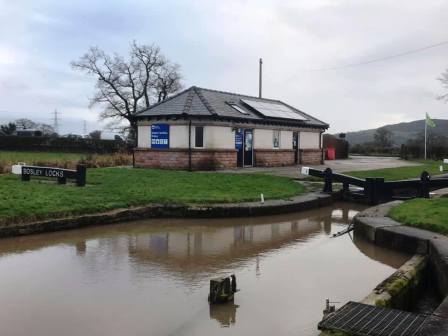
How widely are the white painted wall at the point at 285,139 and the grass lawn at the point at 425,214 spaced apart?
15851mm

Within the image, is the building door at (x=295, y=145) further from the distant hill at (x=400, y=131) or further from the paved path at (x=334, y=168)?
the distant hill at (x=400, y=131)

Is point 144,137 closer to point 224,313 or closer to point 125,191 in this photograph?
point 125,191

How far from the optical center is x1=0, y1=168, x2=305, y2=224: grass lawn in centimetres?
1043

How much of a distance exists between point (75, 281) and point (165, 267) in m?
1.38

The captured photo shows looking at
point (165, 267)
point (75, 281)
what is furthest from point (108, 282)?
point (165, 267)

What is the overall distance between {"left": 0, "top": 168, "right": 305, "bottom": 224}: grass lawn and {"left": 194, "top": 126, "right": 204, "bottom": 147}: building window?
4331 mm

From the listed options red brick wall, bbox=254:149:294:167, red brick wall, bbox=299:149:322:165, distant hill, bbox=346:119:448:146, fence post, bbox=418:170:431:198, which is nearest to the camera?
fence post, bbox=418:170:431:198

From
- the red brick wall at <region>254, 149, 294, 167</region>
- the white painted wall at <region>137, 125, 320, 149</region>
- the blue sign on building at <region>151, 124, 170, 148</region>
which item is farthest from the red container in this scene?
the blue sign on building at <region>151, 124, 170, 148</region>

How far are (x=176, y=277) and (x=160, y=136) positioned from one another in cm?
1696

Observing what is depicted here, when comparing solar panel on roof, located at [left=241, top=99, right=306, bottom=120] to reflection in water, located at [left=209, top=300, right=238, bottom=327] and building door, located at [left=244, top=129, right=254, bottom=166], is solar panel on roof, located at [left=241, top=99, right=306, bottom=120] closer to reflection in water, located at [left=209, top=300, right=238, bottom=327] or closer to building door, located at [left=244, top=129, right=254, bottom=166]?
building door, located at [left=244, top=129, right=254, bottom=166]

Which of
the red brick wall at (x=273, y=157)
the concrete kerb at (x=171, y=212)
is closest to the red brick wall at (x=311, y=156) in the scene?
the red brick wall at (x=273, y=157)

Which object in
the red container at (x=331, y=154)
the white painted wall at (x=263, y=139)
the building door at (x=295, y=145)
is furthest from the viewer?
the red container at (x=331, y=154)

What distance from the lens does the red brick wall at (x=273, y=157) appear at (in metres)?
25.8

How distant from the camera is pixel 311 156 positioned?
1188 inches
